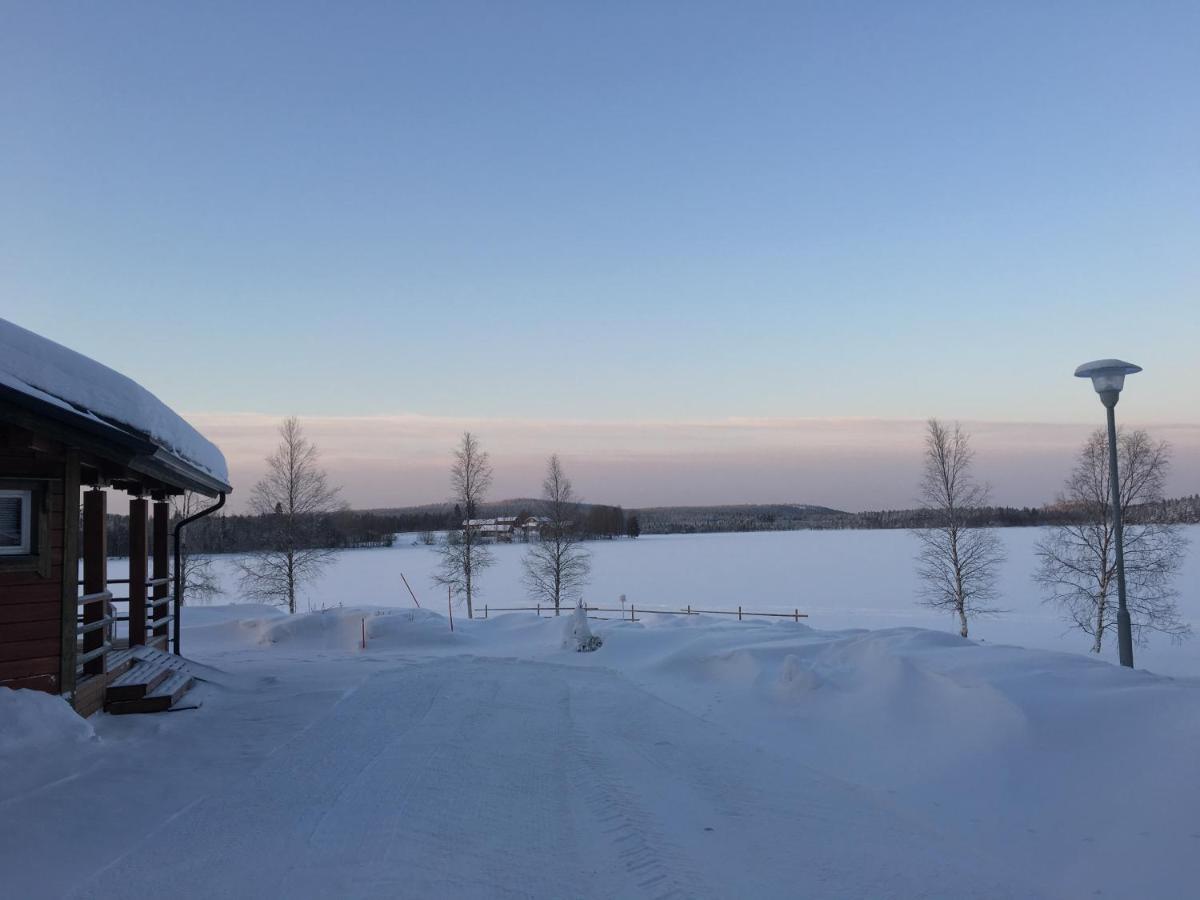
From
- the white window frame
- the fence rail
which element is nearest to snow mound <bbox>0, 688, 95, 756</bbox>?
the white window frame

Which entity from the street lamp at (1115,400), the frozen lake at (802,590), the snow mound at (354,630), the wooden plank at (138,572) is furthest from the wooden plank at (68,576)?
the frozen lake at (802,590)

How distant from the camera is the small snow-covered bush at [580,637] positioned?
50.5ft

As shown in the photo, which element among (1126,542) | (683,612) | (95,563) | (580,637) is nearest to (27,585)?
(95,563)

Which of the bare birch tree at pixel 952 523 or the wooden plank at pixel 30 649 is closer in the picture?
the wooden plank at pixel 30 649

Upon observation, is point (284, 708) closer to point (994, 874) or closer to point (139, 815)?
point (139, 815)

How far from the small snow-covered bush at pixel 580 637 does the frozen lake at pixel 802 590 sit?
13.9 m

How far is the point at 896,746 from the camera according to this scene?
25.6ft

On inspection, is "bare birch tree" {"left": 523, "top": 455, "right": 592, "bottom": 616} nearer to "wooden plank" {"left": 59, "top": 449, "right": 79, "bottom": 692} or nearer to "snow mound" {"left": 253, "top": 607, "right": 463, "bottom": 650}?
"snow mound" {"left": 253, "top": 607, "right": 463, "bottom": 650}

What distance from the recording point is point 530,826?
570cm

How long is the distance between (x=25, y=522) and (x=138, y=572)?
12.4 feet

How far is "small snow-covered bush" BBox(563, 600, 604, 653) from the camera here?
15.4 meters

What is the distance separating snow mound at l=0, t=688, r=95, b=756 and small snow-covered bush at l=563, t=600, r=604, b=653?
9.17m

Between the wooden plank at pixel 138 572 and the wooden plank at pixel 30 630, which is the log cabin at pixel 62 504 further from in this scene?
the wooden plank at pixel 138 572

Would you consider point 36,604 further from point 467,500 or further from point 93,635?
point 467,500
